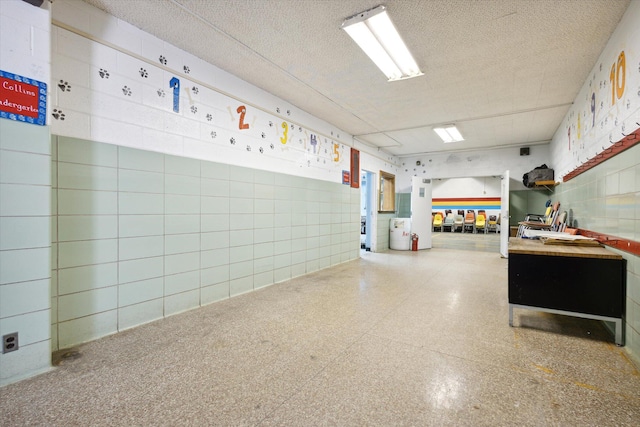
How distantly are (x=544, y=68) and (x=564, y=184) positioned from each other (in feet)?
8.46

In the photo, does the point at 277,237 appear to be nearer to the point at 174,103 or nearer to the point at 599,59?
the point at 174,103

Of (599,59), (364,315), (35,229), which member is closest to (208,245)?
(35,229)

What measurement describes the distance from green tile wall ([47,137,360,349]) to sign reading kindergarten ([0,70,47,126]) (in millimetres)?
360

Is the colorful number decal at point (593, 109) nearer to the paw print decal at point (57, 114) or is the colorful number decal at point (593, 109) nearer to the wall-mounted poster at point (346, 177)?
the wall-mounted poster at point (346, 177)

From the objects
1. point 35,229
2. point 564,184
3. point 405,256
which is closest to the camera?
point 35,229

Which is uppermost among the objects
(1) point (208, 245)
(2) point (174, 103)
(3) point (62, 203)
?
(2) point (174, 103)

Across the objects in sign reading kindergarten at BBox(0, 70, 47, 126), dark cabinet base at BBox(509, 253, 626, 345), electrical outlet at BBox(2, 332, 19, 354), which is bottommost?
electrical outlet at BBox(2, 332, 19, 354)

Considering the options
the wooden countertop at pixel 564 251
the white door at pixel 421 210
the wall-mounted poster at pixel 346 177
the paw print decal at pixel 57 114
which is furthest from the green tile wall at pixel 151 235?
the white door at pixel 421 210

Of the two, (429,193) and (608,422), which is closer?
(608,422)

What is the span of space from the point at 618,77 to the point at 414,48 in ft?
5.92

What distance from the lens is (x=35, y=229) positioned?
6.47 feet

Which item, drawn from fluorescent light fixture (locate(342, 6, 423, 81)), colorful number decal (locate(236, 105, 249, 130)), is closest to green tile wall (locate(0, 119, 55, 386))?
colorful number decal (locate(236, 105, 249, 130))

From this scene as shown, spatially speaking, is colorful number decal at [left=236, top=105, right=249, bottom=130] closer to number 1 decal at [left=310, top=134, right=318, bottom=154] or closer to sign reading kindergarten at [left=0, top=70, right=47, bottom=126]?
number 1 decal at [left=310, top=134, right=318, bottom=154]

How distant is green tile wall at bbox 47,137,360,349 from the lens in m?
2.36
